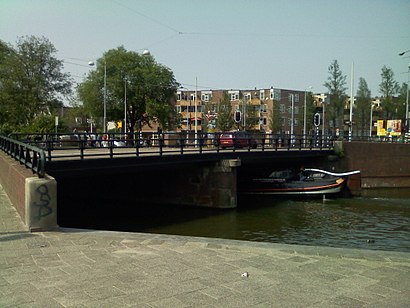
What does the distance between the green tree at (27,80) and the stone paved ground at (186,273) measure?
3669cm

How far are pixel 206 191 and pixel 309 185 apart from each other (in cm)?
775

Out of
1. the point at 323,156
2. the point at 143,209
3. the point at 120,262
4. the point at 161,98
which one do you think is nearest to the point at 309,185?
the point at 323,156

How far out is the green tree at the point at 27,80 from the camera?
41.5 metres

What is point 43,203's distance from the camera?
29.0 ft

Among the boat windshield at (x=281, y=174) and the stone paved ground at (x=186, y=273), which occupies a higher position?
the stone paved ground at (x=186, y=273)

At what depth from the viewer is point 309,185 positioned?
89.8 feet

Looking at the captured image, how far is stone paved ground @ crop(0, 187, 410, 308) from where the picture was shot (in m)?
5.09

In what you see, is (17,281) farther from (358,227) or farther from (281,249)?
(358,227)

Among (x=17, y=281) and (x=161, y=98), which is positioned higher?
(x=161, y=98)

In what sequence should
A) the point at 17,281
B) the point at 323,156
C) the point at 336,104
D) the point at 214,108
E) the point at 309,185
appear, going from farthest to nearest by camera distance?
the point at 214,108
the point at 336,104
the point at 323,156
the point at 309,185
the point at 17,281

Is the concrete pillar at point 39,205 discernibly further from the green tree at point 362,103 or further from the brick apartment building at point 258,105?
the green tree at point 362,103

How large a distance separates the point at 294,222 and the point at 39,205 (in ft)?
44.1

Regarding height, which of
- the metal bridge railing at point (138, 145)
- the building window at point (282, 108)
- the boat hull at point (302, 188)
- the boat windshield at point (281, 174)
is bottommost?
the boat hull at point (302, 188)

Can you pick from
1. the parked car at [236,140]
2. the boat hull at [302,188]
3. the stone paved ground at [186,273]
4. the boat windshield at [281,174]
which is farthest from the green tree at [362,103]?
the stone paved ground at [186,273]
